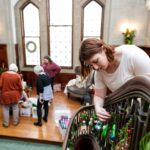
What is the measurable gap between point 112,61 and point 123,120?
0.43 metres

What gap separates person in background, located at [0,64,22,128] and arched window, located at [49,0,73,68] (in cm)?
295

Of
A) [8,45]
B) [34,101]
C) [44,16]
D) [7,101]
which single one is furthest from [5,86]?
[44,16]

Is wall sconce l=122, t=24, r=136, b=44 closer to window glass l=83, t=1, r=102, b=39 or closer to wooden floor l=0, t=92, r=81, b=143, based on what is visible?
window glass l=83, t=1, r=102, b=39

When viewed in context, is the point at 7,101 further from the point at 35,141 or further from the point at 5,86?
the point at 35,141

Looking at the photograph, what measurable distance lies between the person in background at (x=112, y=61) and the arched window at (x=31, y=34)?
19.4 ft

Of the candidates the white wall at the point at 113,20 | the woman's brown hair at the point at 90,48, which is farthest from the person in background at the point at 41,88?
the white wall at the point at 113,20

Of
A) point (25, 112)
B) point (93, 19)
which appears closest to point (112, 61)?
point (25, 112)

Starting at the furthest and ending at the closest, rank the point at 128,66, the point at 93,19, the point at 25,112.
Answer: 1. the point at 93,19
2. the point at 25,112
3. the point at 128,66

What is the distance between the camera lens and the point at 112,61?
1.39 m

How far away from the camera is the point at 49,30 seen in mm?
6891

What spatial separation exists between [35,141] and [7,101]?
1109 millimetres

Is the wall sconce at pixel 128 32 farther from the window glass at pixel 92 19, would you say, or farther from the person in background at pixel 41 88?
the person in background at pixel 41 88

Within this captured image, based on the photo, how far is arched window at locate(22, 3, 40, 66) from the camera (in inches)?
271

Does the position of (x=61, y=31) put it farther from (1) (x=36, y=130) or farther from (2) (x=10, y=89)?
(1) (x=36, y=130)
